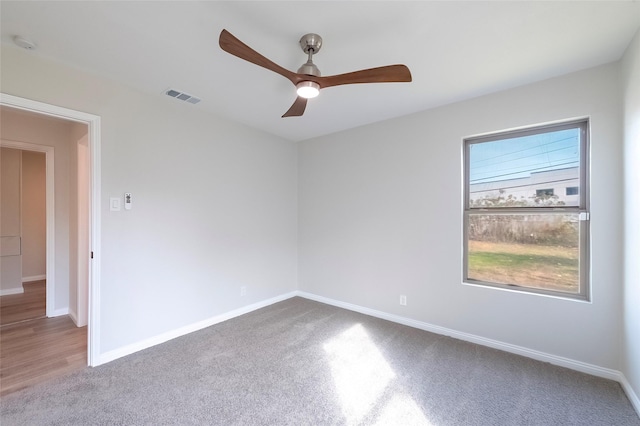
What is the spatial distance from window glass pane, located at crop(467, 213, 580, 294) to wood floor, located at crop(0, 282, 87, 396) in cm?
392

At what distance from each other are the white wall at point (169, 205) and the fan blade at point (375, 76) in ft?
6.26

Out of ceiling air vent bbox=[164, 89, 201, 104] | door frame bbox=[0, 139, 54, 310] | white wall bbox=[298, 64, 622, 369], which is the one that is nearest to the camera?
white wall bbox=[298, 64, 622, 369]

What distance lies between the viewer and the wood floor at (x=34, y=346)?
215 centimetres

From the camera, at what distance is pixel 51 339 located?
110 inches

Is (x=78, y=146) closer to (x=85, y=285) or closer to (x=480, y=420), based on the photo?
(x=85, y=285)

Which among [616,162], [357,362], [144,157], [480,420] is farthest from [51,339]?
[616,162]

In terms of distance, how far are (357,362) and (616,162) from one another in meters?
2.66

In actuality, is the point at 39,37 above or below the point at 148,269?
above

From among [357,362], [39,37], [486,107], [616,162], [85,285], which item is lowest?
[357,362]

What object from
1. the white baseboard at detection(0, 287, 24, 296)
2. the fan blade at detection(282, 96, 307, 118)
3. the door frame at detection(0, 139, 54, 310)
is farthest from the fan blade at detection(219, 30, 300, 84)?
the white baseboard at detection(0, 287, 24, 296)

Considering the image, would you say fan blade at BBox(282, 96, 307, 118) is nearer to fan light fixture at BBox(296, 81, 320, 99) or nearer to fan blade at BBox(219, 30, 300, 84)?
fan light fixture at BBox(296, 81, 320, 99)

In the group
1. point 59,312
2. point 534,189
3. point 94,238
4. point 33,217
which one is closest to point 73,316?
point 59,312

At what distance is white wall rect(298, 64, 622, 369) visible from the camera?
2.12 meters

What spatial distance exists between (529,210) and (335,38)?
7.65ft
